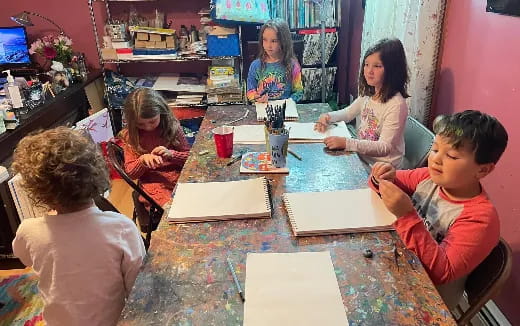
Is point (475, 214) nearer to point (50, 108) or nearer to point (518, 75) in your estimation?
point (518, 75)

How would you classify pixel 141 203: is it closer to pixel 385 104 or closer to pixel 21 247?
pixel 21 247

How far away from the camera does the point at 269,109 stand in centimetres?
150

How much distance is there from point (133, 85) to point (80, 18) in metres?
0.67

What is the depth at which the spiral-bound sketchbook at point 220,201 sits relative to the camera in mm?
1212

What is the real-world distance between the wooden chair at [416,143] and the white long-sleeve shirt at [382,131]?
5cm

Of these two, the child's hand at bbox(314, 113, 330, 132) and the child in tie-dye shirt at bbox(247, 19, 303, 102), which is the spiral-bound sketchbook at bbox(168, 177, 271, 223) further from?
the child in tie-dye shirt at bbox(247, 19, 303, 102)

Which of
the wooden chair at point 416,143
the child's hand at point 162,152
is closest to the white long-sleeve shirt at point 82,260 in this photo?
the child's hand at point 162,152

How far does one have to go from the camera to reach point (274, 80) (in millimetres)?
2605

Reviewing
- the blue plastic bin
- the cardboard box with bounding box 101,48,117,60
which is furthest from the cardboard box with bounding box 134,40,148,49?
the blue plastic bin

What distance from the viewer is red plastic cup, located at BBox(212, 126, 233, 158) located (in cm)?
156

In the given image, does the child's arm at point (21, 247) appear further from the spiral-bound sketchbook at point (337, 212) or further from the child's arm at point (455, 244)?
the child's arm at point (455, 244)

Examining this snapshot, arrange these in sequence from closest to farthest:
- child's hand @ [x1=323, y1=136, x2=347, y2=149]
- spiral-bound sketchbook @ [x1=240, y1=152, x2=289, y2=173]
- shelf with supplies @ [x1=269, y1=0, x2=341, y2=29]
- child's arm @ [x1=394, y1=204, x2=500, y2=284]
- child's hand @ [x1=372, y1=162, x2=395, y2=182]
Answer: child's arm @ [x1=394, y1=204, x2=500, y2=284] → child's hand @ [x1=372, y1=162, x2=395, y2=182] → spiral-bound sketchbook @ [x1=240, y1=152, x2=289, y2=173] → child's hand @ [x1=323, y1=136, x2=347, y2=149] → shelf with supplies @ [x1=269, y1=0, x2=341, y2=29]

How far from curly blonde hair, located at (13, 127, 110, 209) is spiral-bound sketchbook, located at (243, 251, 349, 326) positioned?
1.53 feet

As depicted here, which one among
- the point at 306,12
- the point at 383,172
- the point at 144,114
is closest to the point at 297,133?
the point at 383,172
